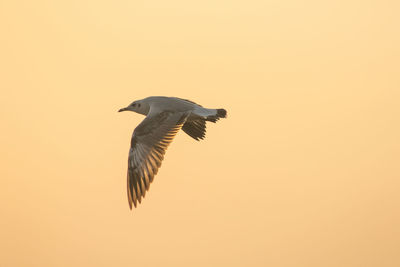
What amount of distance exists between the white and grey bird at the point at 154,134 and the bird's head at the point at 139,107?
234 millimetres

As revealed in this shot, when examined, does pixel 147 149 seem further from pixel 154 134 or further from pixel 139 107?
pixel 139 107

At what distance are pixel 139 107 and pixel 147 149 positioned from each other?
1.45m

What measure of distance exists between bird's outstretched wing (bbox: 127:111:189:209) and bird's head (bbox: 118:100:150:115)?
0.82 meters

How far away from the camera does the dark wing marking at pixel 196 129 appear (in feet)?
40.4

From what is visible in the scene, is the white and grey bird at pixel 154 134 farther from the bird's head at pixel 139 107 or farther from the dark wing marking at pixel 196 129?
the dark wing marking at pixel 196 129

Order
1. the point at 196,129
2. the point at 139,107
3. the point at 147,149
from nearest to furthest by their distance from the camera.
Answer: the point at 147,149
the point at 139,107
the point at 196,129

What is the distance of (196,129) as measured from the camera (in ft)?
40.6

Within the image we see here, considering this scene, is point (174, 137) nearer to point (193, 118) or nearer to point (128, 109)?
point (193, 118)

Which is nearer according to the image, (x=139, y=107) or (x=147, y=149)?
(x=147, y=149)

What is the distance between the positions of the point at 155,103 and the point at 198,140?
120 centimetres

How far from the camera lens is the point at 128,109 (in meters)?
12.2

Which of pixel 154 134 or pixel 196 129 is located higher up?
pixel 196 129

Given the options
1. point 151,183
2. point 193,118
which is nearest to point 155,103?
point 193,118

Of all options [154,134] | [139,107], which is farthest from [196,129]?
[154,134]
